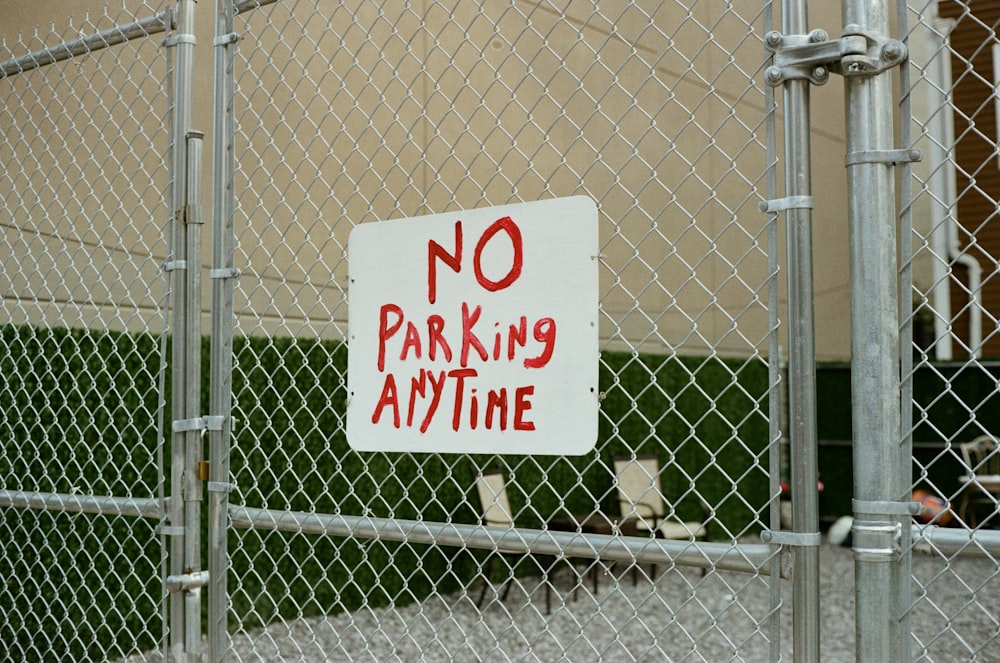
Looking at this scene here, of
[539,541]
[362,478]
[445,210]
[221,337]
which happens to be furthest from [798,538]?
[362,478]

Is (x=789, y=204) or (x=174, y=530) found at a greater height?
(x=789, y=204)

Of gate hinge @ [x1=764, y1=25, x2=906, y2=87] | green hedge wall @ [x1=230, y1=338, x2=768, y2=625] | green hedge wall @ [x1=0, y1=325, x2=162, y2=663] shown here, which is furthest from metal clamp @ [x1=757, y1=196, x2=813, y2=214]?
green hedge wall @ [x1=0, y1=325, x2=162, y2=663]

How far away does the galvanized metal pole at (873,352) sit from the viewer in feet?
4.61

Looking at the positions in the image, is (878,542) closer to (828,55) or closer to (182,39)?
(828,55)

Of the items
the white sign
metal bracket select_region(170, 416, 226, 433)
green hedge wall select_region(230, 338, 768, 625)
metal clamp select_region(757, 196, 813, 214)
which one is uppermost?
metal clamp select_region(757, 196, 813, 214)

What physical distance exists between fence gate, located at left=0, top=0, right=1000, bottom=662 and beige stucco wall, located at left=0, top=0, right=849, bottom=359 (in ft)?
0.13

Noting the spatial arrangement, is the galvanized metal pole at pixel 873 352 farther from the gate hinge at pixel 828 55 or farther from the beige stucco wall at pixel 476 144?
the beige stucco wall at pixel 476 144

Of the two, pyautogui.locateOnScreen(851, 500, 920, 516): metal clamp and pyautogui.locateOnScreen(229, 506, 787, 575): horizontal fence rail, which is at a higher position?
pyautogui.locateOnScreen(851, 500, 920, 516): metal clamp

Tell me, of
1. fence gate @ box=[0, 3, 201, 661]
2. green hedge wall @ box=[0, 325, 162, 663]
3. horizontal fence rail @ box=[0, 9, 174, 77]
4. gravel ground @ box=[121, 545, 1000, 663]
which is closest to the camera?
horizontal fence rail @ box=[0, 9, 174, 77]

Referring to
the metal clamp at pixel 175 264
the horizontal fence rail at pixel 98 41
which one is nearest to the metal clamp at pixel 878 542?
the metal clamp at pixel 175 264

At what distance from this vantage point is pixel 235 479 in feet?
9.89

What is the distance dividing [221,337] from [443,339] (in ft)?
1.95

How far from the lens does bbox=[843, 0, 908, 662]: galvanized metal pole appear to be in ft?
4.61

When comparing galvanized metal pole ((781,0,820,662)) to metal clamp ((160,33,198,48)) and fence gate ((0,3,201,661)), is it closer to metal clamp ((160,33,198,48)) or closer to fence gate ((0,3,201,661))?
metal clamp ((160,33,198,48))
